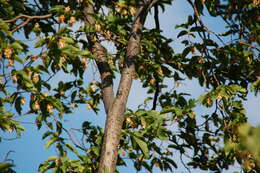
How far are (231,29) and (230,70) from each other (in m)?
0.72

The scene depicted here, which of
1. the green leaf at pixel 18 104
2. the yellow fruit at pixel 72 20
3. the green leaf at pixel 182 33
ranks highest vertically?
the green leaf at pixel 182 33

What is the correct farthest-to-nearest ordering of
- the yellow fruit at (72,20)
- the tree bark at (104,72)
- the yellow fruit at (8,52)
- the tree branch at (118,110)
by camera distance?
the tree bark at (104,72) → the yellow fruit at (72,20) → the tree branch at (118,110) → the yellow fruit at (8,52)

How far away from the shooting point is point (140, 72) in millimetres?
5570

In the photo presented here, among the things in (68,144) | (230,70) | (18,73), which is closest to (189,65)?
(230,70)

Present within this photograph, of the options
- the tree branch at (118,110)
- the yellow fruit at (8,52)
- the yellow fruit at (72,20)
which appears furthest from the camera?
the yellow fruit at (72,20)

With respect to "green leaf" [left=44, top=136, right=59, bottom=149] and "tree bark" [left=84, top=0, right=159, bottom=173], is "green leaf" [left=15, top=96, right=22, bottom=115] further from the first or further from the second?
"tree bark" [left=84, top=0, right=159, bottom=173]

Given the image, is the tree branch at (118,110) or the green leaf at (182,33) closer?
the tree branch at (118,110)

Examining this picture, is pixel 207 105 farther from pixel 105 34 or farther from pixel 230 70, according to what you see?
pixel 105 34

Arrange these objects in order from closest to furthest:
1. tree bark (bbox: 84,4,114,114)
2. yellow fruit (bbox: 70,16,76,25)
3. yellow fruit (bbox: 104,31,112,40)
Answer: yellow fruit (bbox: 70,16,76,25) < tree bark (bbox: 84,4,114,114) < yellow fruit (bbox: 104,31,112,40)

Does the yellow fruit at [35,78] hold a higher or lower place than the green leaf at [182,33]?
lower

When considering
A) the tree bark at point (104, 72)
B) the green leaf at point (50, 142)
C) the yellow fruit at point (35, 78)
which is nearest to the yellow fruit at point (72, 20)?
the tree bark at point (104, 72)

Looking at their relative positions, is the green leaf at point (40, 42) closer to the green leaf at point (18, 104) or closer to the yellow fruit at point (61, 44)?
the yellow fruit at point (61, 44)

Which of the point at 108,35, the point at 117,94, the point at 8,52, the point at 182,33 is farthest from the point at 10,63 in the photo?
the point at 182,33

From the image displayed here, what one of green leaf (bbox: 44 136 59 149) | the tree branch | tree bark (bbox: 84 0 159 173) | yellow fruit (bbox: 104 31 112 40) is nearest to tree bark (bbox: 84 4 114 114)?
tree bark (bbox: 84 0 159 173)
